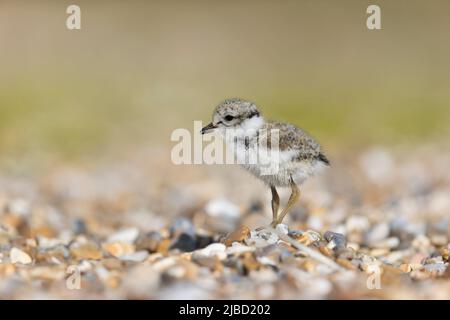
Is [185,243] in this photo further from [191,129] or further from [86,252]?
[191,129]

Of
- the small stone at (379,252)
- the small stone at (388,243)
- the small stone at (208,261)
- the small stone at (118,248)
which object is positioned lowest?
the small stone at (379,252)

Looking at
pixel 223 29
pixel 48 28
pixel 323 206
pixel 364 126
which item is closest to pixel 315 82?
pixel 364 126

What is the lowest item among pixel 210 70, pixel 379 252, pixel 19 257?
pixel 379 252

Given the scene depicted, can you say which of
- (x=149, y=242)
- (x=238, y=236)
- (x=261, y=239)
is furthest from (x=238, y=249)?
(x=149, y=242)

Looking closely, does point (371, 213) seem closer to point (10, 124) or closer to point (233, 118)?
point (233, 118)

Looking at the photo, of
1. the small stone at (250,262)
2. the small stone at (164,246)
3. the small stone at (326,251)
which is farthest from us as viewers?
the small stone at (164,246)

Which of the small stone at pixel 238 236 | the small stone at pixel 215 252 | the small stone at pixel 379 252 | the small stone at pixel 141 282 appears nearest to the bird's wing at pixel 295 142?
the small stone at pixel 238 236

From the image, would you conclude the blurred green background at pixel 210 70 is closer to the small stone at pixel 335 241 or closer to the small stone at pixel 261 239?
the small stone at pixel 335 241
